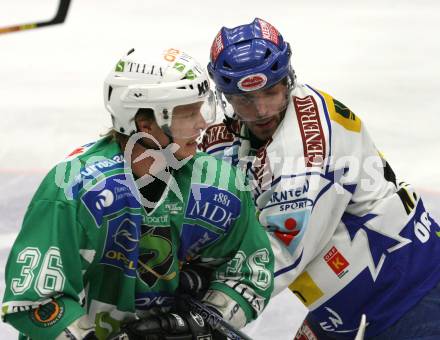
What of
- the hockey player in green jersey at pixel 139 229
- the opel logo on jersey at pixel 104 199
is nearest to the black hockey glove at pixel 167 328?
the hockey player in green jersey at pixel 139 229

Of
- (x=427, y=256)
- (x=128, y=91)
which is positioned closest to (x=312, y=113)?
(x=427, y=256)

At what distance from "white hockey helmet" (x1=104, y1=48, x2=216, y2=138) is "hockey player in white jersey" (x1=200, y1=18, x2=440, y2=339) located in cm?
54

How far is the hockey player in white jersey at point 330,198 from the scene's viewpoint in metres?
2.89

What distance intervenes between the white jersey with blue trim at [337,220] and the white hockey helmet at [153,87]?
0.54m

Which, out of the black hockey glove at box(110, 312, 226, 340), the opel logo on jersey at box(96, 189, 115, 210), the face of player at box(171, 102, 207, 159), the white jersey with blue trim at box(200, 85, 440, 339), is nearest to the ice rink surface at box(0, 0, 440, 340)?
the white jersey with blue trim at box(200, 85, 440, 339)

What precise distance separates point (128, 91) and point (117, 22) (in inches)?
178

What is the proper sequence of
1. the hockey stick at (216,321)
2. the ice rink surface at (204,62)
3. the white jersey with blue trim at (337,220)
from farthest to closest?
1. the ice rink surface at (204,62)
2. the white jersey with blue trim at (337,220)
3. the hockey stick at (216,321)

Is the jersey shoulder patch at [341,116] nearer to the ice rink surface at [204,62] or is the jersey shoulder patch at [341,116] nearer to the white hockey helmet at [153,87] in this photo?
the white hockey helmet at [153,87]

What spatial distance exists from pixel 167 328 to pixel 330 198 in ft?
2.36

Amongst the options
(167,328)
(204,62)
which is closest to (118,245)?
(167,328)

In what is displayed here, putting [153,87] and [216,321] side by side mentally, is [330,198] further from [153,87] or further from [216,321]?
[153,87]

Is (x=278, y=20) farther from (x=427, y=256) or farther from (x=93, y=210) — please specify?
(x=93, y=210)

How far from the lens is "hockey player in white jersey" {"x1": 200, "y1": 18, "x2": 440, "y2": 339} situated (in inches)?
114

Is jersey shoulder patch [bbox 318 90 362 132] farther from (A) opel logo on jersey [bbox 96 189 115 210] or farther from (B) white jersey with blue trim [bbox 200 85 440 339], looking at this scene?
(A) opel logo on jersey [bbox 96 189 115 210]
